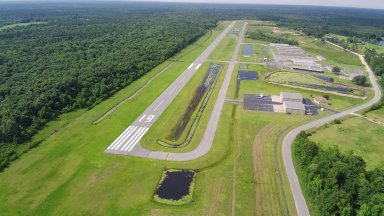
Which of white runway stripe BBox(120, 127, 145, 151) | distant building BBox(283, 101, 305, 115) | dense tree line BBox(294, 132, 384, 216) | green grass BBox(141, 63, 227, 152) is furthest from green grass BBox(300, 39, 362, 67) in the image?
white runway stripe BBox(120, 127, 145, 151)

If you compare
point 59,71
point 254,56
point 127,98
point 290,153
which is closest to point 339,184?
point 290,153

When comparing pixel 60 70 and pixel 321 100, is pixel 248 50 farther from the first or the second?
pixel 60 70

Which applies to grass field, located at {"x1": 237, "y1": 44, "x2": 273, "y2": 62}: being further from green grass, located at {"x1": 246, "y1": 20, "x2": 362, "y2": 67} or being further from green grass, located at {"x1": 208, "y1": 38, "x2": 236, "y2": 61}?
green grass, located at {"x1": 246, "y1": 20, "x2": 362, "y2": 67}

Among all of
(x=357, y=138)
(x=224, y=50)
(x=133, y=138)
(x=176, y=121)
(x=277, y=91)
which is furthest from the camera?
(x=224, y=50)

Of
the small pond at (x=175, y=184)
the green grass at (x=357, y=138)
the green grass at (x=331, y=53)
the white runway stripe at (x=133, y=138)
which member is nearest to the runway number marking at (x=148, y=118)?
the white runway stripe at (x=133, y=138)

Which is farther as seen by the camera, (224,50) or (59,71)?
(224,50)

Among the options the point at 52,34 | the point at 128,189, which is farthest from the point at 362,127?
the point at 52,34

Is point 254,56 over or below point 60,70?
over
